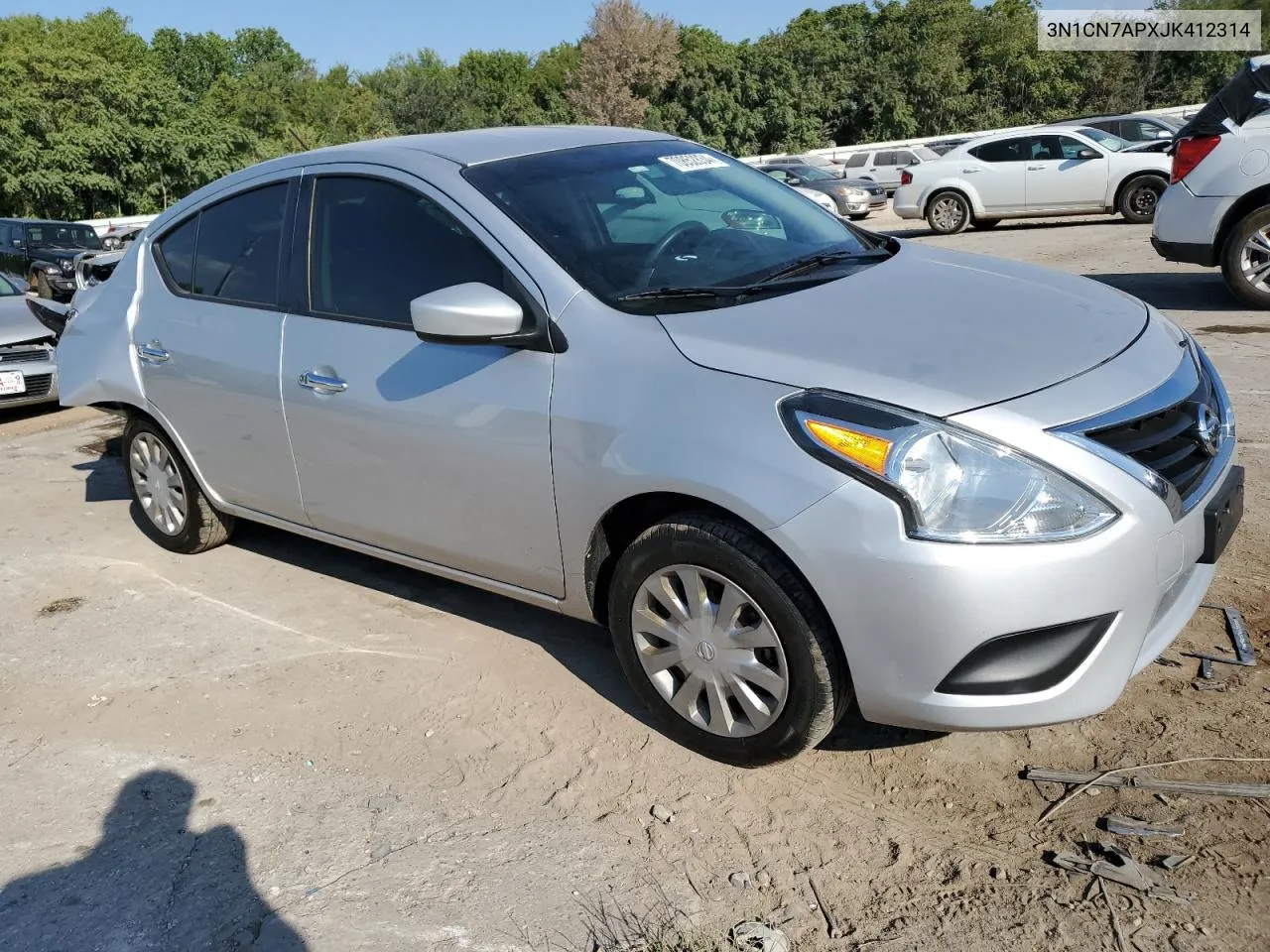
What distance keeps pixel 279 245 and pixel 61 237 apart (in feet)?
61.1

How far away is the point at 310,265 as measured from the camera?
423cm

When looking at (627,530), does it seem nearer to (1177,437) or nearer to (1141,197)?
(1177,437)

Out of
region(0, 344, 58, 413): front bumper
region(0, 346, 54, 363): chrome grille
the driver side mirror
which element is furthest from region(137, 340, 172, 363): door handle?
region(0, 346, 54, 363): chrome grille

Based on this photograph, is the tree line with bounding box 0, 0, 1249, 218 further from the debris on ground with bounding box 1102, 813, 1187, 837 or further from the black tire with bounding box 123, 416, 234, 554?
the debris on ground with bounding box 1102, 813, 1187, 837

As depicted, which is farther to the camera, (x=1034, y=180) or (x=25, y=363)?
(x=1034, y=180)

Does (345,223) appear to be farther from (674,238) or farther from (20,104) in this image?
(20,104)

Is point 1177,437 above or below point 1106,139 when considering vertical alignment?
below

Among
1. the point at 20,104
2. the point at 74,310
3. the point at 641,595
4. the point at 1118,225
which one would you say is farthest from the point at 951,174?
the point at 20,104

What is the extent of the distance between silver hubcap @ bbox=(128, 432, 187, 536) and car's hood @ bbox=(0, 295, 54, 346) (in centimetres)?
443

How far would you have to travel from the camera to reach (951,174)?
693 inches

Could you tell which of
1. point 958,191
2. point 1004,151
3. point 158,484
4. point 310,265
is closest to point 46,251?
point 958,191

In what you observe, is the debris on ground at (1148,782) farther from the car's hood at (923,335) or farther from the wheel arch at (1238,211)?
the wheel arch at (1238,211)

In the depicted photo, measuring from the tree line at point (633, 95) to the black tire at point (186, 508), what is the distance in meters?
38.9

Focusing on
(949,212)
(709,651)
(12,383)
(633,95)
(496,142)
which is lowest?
(709,651)
